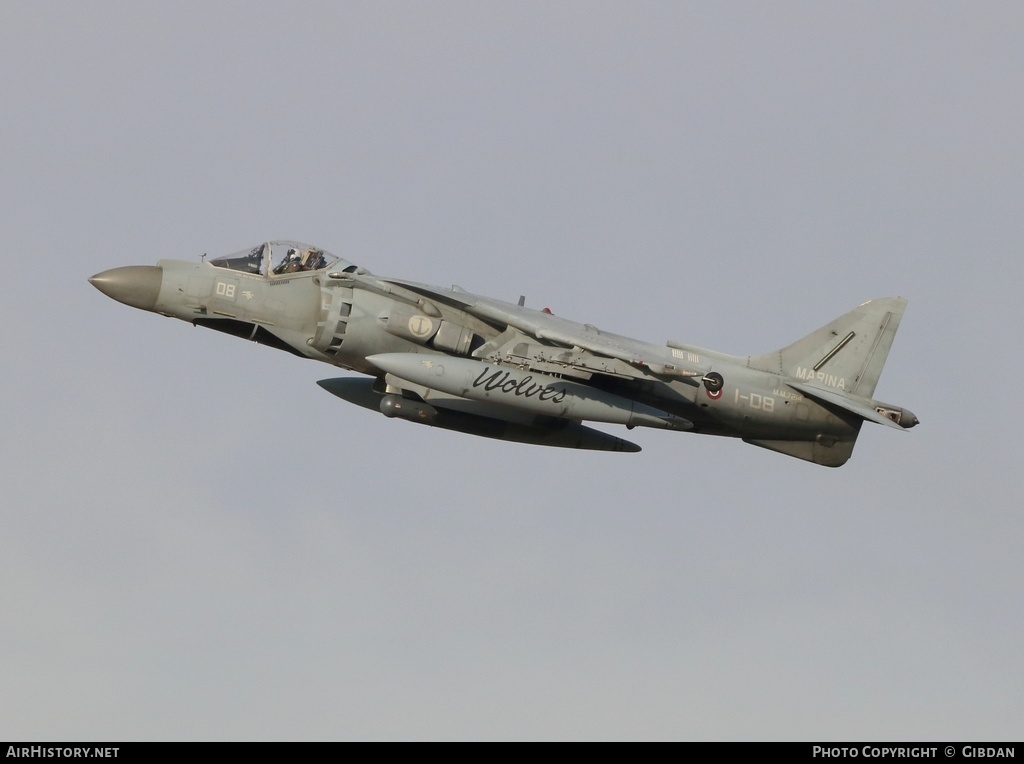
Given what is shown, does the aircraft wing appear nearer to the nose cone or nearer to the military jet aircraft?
the military jet aircraft

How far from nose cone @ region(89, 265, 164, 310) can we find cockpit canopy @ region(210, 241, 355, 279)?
1081 millimetres

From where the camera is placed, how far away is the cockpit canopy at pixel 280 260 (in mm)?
24812

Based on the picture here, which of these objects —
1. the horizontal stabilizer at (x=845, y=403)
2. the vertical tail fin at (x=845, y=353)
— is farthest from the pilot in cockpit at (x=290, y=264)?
the horizontal stabilizer at (x=845, y=403)

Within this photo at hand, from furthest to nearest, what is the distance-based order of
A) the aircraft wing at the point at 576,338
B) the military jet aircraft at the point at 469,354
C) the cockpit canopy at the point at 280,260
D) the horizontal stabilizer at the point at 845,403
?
the horizontal stabilizer at the point at 845,403, the cockpit canopy at the point at 280,260, the aircraft wing at the point at 576,338, the military jet aircraft at the point at 469,354

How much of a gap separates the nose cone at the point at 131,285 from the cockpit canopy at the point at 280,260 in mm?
1081

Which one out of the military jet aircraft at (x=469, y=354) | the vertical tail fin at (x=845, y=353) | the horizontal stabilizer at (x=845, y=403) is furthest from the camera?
the vertical tail fin at (x=845, y=353)

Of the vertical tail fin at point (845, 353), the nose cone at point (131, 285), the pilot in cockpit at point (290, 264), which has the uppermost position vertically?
the vertical tail fin at point (845, 353)

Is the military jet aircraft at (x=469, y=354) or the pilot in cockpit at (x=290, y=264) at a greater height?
the pilot in cockpit at (x=290, y=264)

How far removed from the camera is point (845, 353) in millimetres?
27156

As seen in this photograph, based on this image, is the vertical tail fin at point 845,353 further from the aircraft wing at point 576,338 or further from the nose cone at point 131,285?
the nose cone at point 131,285

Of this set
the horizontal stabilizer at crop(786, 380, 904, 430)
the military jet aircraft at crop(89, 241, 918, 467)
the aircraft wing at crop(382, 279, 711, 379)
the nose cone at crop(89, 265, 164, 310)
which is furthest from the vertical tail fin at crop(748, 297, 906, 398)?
the nose cone at crop(89, 265, 164, 310)

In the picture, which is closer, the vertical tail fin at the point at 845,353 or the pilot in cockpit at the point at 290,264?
the pilot in cockpit at the point at 290,264

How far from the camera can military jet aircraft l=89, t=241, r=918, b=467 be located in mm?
24078
